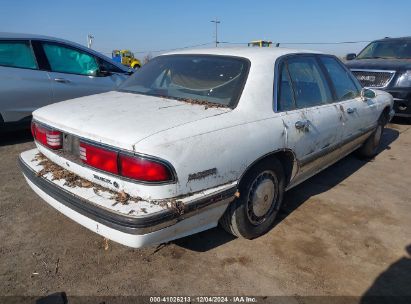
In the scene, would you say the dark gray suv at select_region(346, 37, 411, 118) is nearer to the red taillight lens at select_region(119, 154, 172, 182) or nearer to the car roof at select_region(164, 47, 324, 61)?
the car roof at select_region(164, 47, 324, 61)

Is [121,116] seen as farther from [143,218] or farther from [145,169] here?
[143,218]

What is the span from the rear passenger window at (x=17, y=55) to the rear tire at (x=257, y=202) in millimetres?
4096

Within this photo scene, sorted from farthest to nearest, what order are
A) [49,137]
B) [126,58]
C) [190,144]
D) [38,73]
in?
[126,58]
[38,73]
[49,137]
[190,144]

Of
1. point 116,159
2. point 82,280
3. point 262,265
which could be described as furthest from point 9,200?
point 262,265

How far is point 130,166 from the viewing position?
6.95ft

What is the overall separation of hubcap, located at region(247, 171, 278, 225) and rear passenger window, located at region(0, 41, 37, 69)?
4.12m

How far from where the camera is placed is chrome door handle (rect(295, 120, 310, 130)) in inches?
118

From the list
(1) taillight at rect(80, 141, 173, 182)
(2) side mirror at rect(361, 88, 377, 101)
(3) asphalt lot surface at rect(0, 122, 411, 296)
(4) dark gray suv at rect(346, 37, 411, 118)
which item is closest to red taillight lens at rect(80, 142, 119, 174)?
(1) taillight at rect(80, 141, 173, 182)

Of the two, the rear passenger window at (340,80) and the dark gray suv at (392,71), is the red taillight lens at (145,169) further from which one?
the dark gray suv at (392,71)

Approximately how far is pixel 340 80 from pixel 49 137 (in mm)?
3122

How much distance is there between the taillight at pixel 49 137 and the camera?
2637 mm

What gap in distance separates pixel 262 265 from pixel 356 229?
1.12 m

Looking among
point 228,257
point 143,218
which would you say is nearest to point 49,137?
point 143,218

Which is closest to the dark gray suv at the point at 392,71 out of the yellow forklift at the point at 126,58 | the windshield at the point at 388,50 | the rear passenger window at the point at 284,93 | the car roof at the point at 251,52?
the windshield at the point at 388,50
